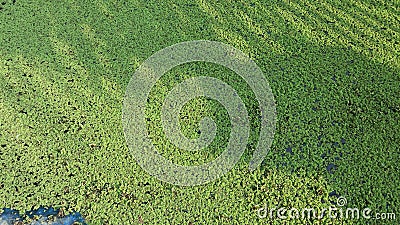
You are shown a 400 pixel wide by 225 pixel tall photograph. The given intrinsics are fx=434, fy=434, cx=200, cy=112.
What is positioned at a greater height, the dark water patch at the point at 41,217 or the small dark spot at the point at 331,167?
the small dark spot at the point at 331,167

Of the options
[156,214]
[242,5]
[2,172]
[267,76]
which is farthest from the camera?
[242,5]

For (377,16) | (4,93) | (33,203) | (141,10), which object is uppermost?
(377,16)

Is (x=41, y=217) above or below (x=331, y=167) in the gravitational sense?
below

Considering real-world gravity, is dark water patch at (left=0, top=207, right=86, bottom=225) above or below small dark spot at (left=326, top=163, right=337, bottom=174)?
below

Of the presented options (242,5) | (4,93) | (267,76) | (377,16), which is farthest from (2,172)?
(377,16)

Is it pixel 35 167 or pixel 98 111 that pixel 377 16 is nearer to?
pixel 98 111

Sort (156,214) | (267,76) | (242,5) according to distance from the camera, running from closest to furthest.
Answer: (156,214) < (267,76) < (242,5)

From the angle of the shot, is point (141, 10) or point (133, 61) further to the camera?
point (141, 10)

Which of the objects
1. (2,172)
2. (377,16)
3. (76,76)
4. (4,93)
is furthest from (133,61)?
(377,16)

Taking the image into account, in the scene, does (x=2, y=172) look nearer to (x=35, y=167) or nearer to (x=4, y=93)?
(x=35, y=167)

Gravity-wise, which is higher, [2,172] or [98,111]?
[98,111]
